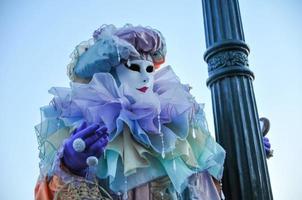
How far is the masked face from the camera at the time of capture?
156 centimetres

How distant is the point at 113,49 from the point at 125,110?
254 millimetres

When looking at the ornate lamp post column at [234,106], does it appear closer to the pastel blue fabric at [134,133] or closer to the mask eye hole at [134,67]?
the pastel blue fabric at [134,133]

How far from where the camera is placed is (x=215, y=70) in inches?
62.4

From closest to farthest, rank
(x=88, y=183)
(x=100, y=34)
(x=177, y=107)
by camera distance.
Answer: (x=88, y=183) < (x=177, y=107) < (x=100, y=34)

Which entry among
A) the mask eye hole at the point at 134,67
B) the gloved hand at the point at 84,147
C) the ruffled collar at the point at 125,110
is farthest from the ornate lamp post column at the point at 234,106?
A: the gloved hand at the point at 84,147

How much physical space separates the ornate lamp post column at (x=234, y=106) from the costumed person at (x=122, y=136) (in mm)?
57

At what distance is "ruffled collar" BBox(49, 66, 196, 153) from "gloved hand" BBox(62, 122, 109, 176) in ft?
0.50

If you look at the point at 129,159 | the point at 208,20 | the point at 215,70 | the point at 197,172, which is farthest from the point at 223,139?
the point at 208,20

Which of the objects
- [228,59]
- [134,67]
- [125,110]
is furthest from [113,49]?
[228,59]

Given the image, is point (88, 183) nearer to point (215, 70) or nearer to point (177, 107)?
point (177, 107)

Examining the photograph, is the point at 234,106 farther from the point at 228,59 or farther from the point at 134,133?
the point at 134,133

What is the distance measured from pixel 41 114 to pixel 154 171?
442 millimetres

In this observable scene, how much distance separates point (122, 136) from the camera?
1.45m

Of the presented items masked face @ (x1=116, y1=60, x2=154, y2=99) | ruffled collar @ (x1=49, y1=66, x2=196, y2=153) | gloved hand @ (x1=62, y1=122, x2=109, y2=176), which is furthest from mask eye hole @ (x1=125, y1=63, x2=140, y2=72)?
gloved hand @ (x1=62, y1=122, x2=109, y2=176)
